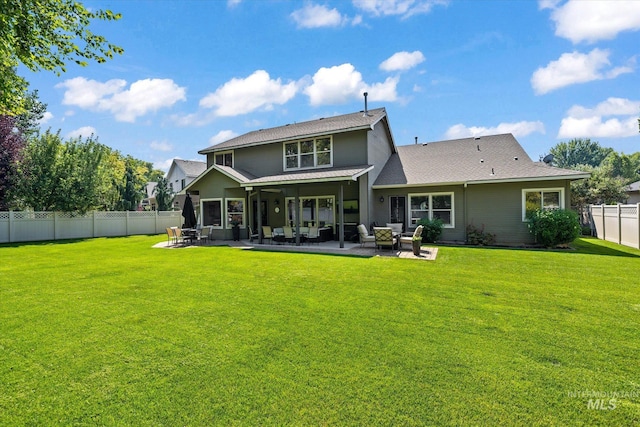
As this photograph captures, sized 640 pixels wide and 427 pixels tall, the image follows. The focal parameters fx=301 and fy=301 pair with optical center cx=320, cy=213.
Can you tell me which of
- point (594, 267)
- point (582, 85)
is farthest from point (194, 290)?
point (582, 85)

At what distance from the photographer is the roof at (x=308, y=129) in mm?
15521

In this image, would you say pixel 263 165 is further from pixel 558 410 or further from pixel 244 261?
pixel 558 410

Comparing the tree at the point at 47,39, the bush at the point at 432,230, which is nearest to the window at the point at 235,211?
the tree at the point at 47,39

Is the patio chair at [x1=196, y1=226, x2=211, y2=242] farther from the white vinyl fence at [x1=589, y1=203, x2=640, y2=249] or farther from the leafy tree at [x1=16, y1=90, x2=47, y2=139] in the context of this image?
the leafy tree at [x1=16, y1=90, x2=47, y2=139]

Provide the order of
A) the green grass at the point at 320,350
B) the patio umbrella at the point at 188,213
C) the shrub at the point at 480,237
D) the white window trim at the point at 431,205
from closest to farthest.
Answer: the green grass at the point at 320,350 → the shrub at the point at 480,237 → the white window trim at the point at 431,205 → the patio umbrella at the point at 188,213

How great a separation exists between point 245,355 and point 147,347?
1339 mm

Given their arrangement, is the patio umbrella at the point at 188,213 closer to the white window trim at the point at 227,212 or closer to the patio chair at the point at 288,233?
the white window trim at the point at 227,212

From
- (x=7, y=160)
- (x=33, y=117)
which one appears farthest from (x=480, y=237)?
(x=33, y=117)

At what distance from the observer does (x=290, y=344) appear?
3945 millimetres

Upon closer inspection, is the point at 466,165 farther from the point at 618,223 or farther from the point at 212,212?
the point at 212,212

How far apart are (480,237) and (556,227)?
2823 millimetres

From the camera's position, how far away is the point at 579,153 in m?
81.1

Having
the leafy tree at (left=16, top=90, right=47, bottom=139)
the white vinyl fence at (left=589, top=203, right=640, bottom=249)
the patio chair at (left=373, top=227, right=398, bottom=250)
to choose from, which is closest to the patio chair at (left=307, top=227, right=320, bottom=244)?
the patio chair at (left=373, top=227, right=398, bottom=250)

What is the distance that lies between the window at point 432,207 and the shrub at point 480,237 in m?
1.03
